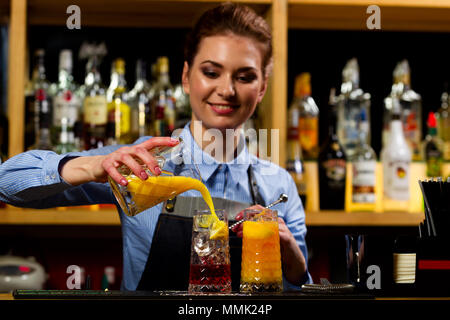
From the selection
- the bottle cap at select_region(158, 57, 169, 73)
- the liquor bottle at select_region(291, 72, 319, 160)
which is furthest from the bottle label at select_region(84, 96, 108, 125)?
the liquor bottle at select_region(291, 72, 319, 160)

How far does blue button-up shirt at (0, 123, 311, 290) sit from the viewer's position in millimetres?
1338

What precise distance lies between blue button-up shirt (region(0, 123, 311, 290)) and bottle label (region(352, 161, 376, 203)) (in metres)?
0.32

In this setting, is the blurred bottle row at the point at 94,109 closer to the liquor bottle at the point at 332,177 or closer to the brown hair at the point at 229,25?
the brown hair at the point at 229,25

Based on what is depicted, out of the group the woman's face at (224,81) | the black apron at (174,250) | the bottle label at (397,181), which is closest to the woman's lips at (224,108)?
the woman's face at (224,81)

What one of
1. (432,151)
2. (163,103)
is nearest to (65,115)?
(163,103)

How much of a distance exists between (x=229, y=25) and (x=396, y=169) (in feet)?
2.68

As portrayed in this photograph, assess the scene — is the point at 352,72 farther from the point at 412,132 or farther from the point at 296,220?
the point at 296,220

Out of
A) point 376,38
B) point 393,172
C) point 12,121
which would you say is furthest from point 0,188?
point 376,38

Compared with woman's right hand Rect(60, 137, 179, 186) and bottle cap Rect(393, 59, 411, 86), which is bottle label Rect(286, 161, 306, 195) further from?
woman's right hand Rect(60, 137, 179, 186)

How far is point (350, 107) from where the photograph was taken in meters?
2.26

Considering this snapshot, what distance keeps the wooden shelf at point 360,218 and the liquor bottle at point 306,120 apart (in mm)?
255

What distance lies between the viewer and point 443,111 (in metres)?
2.34

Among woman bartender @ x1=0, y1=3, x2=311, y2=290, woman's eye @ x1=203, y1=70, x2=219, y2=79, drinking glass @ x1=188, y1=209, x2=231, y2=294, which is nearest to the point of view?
drinking glass @ x1=188, y1=209, x2=231, y2=294

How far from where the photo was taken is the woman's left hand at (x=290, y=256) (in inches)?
53.5
